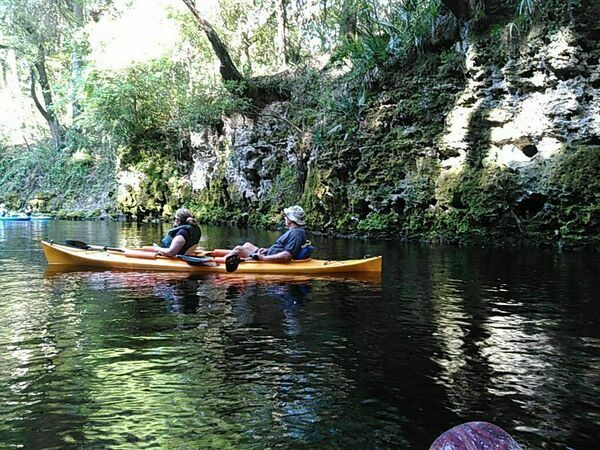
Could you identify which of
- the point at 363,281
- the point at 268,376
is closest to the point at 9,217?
the point at 363,281

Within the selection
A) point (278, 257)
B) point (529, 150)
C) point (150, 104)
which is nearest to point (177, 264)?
point (278, 257)

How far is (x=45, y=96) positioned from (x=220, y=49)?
18.7 metres

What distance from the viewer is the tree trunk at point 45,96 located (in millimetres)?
32781

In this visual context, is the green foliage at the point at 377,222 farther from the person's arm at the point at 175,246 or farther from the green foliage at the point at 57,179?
the green foliage at the point at 57,179

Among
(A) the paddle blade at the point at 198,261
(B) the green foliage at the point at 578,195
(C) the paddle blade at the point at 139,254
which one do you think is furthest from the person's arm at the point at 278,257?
(B) the green foliage at the point at 578,195

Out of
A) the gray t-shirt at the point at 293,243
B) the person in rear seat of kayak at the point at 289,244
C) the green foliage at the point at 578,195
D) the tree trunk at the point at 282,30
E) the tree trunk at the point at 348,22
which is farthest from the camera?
the tree trunk at the point at 282,30

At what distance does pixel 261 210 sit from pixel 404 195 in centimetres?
859

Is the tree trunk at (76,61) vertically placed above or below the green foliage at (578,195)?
above

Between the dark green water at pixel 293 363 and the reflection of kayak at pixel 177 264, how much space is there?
644mm

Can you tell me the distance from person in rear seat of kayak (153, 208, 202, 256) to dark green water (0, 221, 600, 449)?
3.42 ft

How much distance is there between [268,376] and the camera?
423 cm

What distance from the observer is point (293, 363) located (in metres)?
4.56

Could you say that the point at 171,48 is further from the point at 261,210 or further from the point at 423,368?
the point at 423,368

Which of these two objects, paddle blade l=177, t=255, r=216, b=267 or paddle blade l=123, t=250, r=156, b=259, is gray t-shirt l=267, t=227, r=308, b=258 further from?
paddle blade l=123, t=250, r=156, b=259
